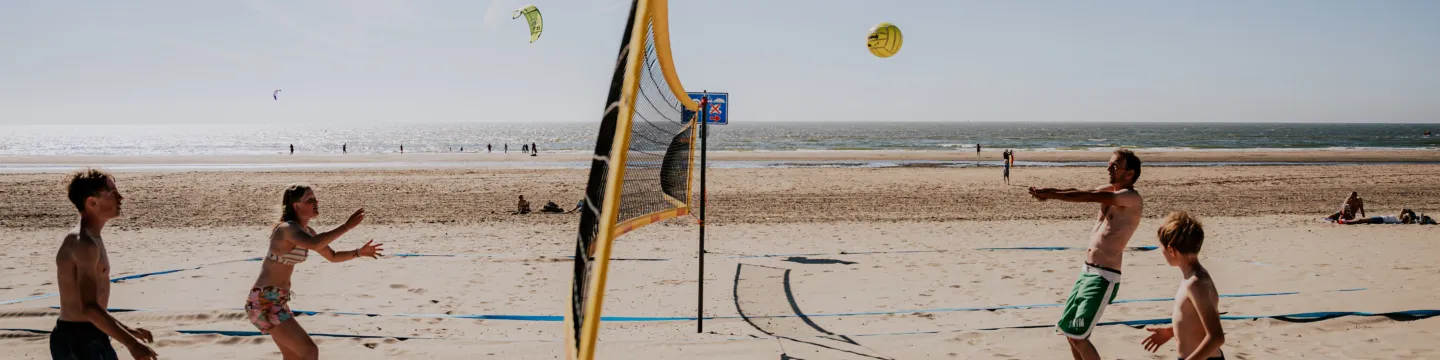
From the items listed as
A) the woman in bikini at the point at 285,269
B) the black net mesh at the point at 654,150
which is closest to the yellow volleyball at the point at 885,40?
the black net mesh at the point at 654,150

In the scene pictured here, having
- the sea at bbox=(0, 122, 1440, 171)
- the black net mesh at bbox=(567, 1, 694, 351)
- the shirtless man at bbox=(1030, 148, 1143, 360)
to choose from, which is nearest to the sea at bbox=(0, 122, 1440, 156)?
the sea at bbox=(0, 122, 1440, 171)

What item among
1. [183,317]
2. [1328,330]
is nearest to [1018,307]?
[1328,330]

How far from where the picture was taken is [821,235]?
34.2 ft

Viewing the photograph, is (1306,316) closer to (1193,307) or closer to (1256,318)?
(1256,318)

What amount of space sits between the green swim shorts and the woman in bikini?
10.8ft

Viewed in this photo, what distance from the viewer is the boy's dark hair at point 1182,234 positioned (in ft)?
9.50

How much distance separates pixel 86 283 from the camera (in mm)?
2781

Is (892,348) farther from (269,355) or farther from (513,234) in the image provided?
(513,234)

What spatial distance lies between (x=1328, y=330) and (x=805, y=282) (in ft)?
12.8

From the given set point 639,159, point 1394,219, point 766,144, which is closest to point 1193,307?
point 639,159

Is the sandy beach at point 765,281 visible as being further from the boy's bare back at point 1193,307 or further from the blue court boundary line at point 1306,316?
the boy's bare back at point 1193,307

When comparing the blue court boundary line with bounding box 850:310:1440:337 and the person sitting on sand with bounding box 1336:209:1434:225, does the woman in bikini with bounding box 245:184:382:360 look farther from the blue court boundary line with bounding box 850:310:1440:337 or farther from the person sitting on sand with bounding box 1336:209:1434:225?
the person sitting on sand with bounding box 1336:209:1434:225

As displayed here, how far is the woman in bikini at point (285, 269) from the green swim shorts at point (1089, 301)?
330cm

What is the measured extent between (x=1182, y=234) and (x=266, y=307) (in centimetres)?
373
